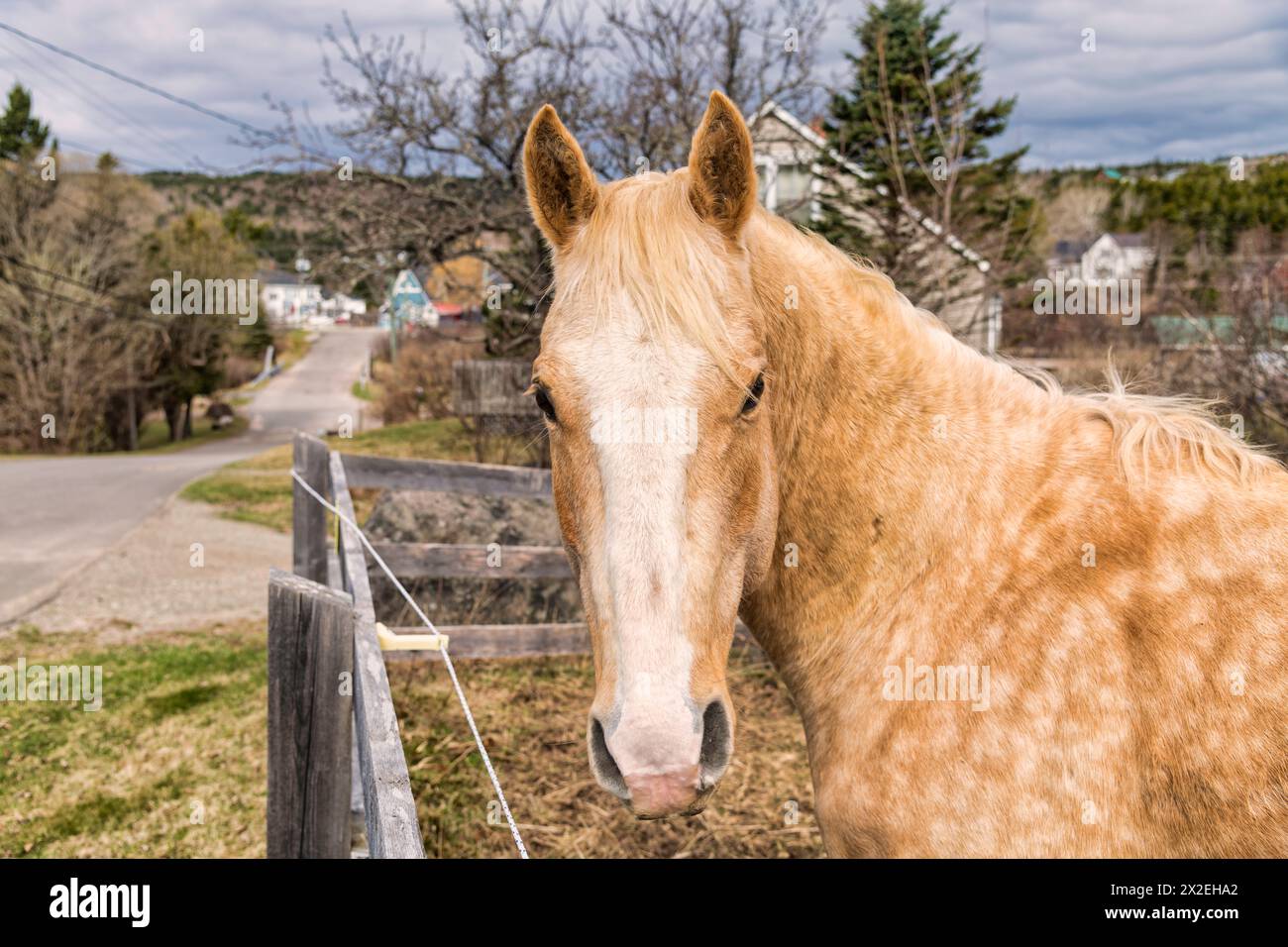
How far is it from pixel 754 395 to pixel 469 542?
5733 millimetres

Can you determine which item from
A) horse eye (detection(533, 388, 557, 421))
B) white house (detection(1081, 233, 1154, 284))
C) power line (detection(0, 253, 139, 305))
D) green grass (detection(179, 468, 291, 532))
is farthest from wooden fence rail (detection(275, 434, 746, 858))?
white house (detection(1081, 233, 1154, 284))

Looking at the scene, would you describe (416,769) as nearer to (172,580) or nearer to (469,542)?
(469,542)

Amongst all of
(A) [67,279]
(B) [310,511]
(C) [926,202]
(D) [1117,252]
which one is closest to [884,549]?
(B) [310,511]

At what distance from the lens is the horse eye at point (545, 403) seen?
1.87m

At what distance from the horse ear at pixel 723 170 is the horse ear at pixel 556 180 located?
28cm

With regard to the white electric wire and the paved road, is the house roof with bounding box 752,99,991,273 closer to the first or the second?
the white electric wire

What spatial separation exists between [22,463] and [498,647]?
21.2 meters

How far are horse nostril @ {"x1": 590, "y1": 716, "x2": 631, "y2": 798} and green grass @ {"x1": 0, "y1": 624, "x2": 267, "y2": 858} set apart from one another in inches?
145

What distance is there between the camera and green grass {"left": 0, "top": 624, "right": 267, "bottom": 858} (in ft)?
14.4

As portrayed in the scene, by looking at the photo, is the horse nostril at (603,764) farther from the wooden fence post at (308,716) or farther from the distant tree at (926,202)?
the distant tree at (926,202)

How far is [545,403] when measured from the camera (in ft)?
6.27

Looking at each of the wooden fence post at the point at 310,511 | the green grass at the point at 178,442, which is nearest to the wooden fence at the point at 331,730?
the wooden fence post at the point at 310,511

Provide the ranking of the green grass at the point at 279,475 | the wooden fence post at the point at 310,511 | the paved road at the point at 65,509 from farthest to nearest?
1. the green grass at the point at 279,475
2. the paved road at the point at 65,509
3. the wooden fence post at the point at 310,511
